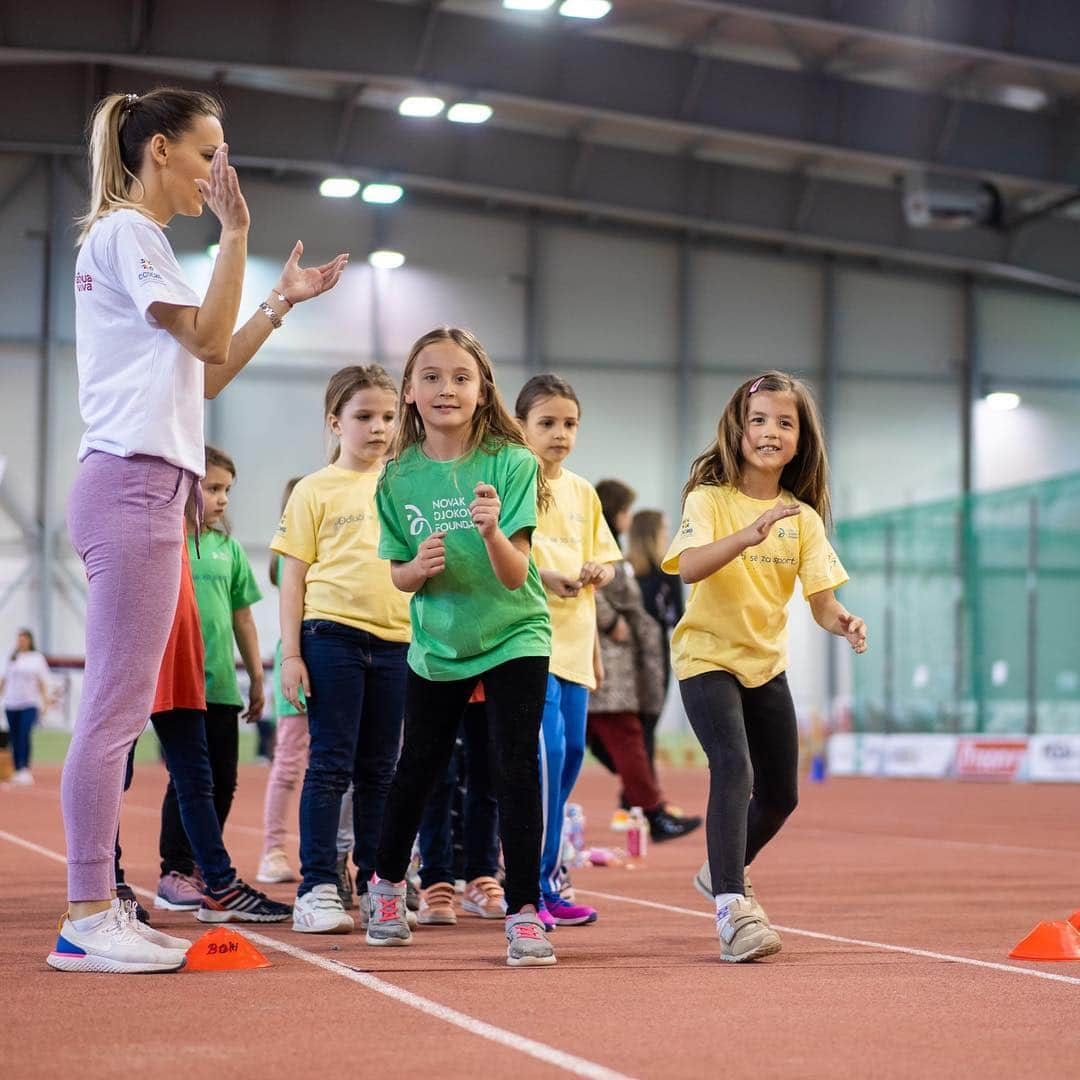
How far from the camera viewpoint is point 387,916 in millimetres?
4922

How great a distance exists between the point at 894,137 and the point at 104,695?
19423 mm

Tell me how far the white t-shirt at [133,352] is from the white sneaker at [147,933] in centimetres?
112

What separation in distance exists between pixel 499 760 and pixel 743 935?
802mm

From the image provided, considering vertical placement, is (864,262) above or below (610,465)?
above

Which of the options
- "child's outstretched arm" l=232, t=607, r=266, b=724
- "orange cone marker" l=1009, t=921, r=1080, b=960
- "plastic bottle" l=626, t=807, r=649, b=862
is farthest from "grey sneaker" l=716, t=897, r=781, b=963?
"plastic bottle" l=626, t=807, r=649, b=862

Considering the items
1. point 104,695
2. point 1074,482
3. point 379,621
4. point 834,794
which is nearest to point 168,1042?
point 104,695

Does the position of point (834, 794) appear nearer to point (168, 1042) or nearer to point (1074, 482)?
point (1074, 482)

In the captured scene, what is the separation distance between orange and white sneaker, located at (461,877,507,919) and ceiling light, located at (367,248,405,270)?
840 inches

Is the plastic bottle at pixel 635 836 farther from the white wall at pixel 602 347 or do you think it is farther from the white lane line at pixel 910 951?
the white wall at pixel 602 347

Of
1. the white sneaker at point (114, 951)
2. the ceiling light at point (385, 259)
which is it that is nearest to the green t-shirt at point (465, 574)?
the white sneaker at point (114, 951)

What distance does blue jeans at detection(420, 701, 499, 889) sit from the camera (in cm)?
595

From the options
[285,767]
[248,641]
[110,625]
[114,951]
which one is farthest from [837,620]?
[285,767]

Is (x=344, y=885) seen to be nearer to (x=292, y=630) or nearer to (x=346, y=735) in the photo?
(x=346, y=735)

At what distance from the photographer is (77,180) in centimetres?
2580
